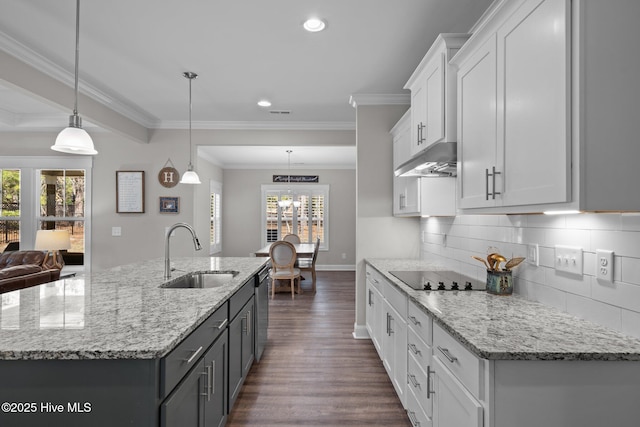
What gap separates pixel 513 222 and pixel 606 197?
0.92 meters

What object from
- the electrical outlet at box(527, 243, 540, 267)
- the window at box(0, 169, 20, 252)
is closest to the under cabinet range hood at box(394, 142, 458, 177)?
the electrical outlet at box(527, 243, 540, 267)

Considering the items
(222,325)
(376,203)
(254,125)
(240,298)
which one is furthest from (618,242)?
(254,125)

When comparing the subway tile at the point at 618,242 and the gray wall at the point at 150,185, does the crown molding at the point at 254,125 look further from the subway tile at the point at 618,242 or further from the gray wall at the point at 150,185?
the subway tile at the point at 618,242

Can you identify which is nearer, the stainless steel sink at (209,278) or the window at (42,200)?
the stainless steel sink at (209,278)

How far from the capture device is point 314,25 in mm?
2305

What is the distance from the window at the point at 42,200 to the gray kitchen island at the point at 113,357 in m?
3.62

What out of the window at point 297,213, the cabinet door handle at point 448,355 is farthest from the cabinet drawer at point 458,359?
the window at point 297,213

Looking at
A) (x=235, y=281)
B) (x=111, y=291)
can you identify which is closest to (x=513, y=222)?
(x=235, y=281)

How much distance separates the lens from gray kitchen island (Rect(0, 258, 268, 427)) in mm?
1058

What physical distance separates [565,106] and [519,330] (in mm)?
841

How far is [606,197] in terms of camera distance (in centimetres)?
109

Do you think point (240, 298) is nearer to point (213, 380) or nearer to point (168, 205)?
point (213, 380)

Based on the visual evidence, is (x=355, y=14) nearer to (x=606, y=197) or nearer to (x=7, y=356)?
(x=606, y=197)

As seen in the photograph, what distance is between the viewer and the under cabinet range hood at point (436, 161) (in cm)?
196
